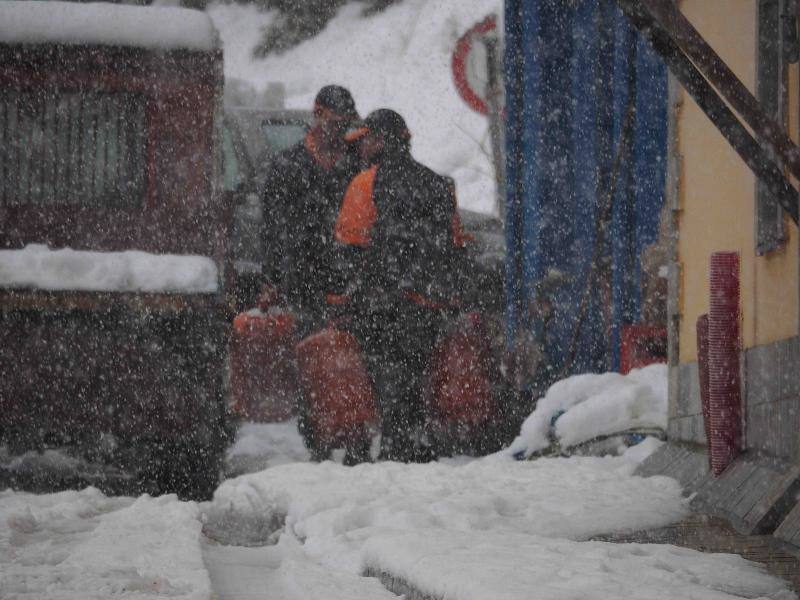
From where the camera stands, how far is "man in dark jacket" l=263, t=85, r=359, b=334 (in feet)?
27.7

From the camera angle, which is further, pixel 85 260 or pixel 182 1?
pixel 182 1

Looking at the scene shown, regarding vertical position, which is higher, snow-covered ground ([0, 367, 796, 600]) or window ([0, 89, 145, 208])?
window ([0, 89, 145, 208])

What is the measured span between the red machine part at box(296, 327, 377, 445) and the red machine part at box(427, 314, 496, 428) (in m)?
0.46

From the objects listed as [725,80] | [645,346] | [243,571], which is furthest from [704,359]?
[645,346]

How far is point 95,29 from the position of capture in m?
7.25

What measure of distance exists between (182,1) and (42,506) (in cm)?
936

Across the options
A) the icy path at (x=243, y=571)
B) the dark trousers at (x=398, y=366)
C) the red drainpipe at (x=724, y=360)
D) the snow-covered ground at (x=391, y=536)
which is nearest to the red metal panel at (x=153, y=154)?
the dark trousers at (x=398, y=366)

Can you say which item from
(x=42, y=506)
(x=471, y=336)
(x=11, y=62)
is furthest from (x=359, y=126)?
(x=42, y=506)

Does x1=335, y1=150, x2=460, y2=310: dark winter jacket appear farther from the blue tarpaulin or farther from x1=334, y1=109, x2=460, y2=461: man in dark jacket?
the blue tarpaulin

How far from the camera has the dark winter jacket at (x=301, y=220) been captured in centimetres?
845

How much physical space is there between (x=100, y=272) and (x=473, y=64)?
9.07m

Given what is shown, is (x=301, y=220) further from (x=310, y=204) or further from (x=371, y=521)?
(x=371, y=521)

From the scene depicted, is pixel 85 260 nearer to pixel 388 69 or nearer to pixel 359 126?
pixel 359 126

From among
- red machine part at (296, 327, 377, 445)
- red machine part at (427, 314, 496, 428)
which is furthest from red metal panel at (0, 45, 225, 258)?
red machine part at (427, 314, 496, 428)
